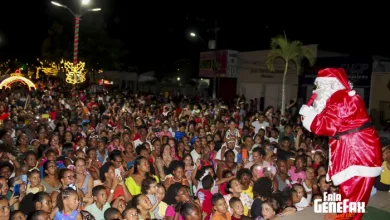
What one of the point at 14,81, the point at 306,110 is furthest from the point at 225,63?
the point at 306,110

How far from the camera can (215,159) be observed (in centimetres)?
692

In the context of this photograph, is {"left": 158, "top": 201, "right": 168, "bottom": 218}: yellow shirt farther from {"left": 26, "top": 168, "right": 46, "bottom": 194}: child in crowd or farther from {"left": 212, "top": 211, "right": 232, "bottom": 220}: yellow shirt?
{"left": 26, "top": 168, "right": 46, "bottom": 194}: child in crowd

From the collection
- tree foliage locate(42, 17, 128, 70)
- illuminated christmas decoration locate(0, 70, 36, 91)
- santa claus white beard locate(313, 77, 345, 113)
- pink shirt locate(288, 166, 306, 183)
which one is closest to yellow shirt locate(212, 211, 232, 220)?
santa claus white beard locate(313, 77, 345, 113)

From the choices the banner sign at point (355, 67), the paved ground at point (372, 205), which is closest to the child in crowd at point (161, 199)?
the paved ground at point (372, 205)

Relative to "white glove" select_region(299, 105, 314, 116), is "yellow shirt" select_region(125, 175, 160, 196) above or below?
below

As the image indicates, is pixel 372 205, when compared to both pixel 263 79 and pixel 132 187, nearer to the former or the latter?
pixel 132 187

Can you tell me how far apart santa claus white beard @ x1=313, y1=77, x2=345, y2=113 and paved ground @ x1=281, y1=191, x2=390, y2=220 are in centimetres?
130

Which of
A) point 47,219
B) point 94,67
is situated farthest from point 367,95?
point 94,67

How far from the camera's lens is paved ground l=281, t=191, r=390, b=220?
407cm

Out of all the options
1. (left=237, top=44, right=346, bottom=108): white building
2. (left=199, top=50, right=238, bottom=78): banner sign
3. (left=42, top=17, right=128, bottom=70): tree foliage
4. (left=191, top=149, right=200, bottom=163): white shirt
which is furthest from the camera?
(left=42, top=17, right=128, bottom=70): tree foliage

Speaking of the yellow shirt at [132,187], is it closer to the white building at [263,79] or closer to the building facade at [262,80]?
the white building at [263,79]

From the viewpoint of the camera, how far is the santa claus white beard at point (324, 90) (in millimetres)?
3488

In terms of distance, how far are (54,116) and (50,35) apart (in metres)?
25.1

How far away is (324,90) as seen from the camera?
3535mm
